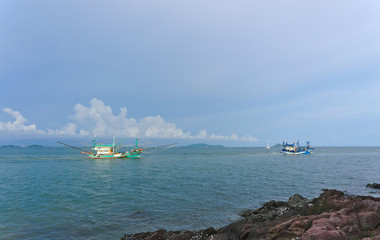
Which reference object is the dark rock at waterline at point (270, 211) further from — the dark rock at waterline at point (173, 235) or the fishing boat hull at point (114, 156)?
the fishing boat hull at point (114, 156)

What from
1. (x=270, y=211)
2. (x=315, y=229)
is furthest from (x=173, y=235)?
(x=270, y=211)

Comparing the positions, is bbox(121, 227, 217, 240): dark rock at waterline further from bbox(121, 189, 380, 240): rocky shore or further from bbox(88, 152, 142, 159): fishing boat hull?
bbox(88, 152, 142, 159): fishing boat hull

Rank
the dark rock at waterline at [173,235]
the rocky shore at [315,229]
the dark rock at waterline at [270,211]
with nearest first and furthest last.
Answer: the rocky shore at [315,229] → the dark rock at waterline at [173,235] → the dark rock at waterline at [270,211]

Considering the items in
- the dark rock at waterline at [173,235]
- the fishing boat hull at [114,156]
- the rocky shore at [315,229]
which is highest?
the rocky shore at [315,229]

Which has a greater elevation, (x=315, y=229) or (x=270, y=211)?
(x=315, y=229)

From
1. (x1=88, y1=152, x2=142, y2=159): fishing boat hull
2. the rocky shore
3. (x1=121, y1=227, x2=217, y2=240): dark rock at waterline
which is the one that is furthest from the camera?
(x1=88, y1=152, x2=142, y2=159): fishing boat hull

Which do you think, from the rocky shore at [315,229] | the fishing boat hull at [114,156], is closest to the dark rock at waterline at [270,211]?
the rocky shore at [315,229]

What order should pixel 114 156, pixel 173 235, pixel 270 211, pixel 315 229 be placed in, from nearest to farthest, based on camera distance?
1. pixel 315 229
2. pixel 173 235
3. pixel 270 211
4. pixel 114 156

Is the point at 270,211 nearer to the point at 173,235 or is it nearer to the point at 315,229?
the point at 173,235

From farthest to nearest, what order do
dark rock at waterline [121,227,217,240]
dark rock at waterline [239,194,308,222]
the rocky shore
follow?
dark rock at waterline [239,194,308,222], dark rock at waterline [121,227,217,240], the rocky shore

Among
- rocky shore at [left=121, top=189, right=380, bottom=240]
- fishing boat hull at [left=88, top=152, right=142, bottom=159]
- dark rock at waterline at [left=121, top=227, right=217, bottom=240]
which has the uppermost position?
rocky shore at [left=121, top=189, right=380, bottom=240]

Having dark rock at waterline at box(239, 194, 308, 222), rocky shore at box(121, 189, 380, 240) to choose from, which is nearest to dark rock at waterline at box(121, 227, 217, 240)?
rocky shore at box(121, 189, 380, 240)

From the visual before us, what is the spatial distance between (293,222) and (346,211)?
387 centimetres

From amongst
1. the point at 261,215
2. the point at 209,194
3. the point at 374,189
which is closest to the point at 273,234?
the point at 261,215
